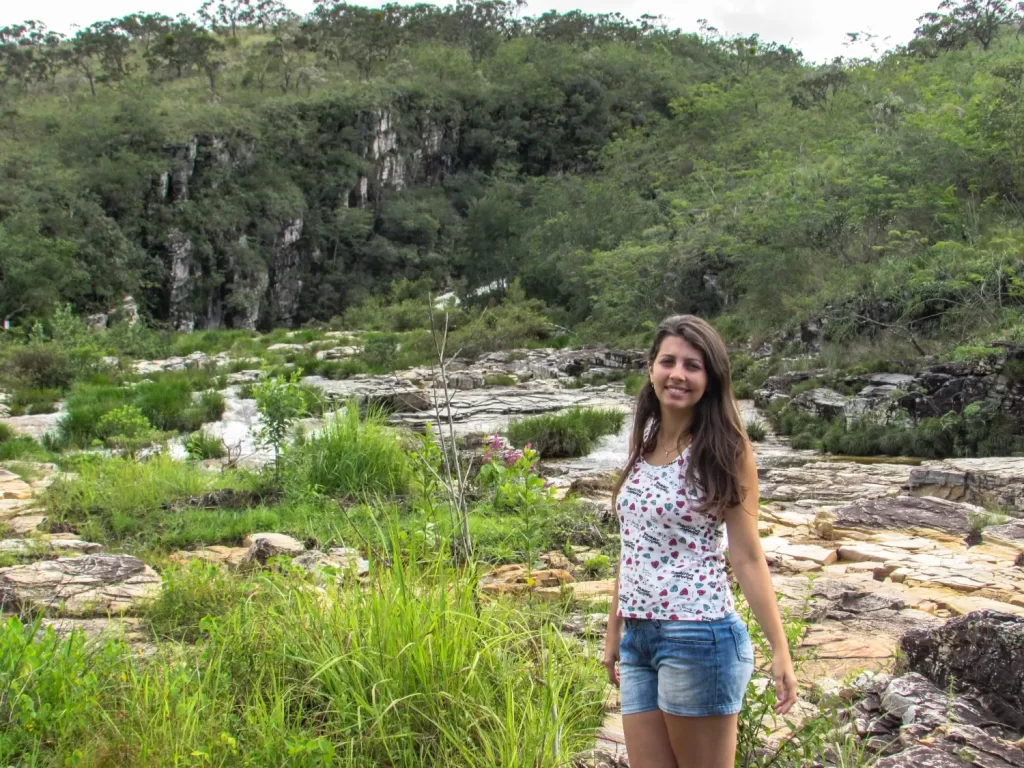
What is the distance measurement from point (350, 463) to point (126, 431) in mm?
4034

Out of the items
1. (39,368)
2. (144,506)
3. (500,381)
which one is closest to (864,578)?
(144,506)

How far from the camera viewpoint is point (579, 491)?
7.27 metres

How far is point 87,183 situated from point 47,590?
3691cm

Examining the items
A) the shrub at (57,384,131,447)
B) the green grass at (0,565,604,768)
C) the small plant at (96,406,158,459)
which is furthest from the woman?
the shrub at (57,384,131,447)

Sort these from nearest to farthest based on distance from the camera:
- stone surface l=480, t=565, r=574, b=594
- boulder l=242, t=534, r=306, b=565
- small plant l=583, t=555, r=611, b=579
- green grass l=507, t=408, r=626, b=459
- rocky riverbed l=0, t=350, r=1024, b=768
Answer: rocky riverbed l=0, t=350, r=1024, b=768
stone surface l=480, t=565, r=574, b=594
boulder l=242, t=534, r=306, b=565
small plant l=583, t=555, r=611, b=579
green grass l=507, t=408, r=626, b=459

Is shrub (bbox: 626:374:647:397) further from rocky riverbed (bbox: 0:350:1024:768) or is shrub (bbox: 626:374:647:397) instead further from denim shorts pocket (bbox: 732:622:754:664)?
denim shorts pocket (bbox: 732:622:754:664)

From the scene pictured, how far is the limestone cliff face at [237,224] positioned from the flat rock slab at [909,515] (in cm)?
3694

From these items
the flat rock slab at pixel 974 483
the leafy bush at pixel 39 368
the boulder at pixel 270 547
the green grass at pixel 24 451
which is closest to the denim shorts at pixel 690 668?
the boulder at pixel 270 547

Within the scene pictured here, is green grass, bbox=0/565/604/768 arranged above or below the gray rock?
above

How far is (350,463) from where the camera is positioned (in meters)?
6.46

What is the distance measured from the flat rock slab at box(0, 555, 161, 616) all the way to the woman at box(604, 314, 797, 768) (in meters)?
2.50

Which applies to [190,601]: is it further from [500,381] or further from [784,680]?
[500,381]

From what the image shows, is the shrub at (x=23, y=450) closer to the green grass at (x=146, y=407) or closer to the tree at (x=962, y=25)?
the green grass at (x=146, y=407)

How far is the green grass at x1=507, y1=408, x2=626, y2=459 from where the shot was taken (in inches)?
414
